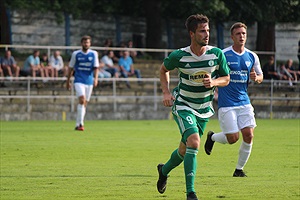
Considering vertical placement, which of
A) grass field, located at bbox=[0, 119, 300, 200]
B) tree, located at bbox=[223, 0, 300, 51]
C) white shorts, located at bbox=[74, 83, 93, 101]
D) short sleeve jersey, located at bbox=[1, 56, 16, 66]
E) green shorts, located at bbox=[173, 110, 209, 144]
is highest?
tree, located at bbox=[223, 0, 300, 51]

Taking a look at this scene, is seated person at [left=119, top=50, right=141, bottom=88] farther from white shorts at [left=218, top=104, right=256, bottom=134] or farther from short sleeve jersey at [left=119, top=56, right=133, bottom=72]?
white shorts at [left=218, top=104, right=256, bottom=134]

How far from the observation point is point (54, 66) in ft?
108

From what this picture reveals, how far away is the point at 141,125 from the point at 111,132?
13.2 feet

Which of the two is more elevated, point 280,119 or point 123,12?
point 123,12

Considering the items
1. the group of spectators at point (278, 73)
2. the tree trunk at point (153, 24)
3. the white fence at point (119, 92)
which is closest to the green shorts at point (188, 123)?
the white fence at point (119, 92)

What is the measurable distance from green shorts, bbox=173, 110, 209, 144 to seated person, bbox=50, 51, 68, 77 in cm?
2180

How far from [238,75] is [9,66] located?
18759 mm

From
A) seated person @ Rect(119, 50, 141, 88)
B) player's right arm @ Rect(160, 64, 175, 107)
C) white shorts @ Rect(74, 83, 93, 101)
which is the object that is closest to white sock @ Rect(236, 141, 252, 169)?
player's right arm @ Rect(160, 64, 175, 107)

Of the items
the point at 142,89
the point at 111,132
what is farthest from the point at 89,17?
the point at 111,132

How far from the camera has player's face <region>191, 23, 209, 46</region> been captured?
11.1m

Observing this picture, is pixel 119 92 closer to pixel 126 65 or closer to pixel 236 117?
pixel 126 65

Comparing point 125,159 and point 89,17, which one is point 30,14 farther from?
point 125,159

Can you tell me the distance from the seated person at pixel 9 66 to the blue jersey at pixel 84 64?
7.35m

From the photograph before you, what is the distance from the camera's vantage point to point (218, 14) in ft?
138
